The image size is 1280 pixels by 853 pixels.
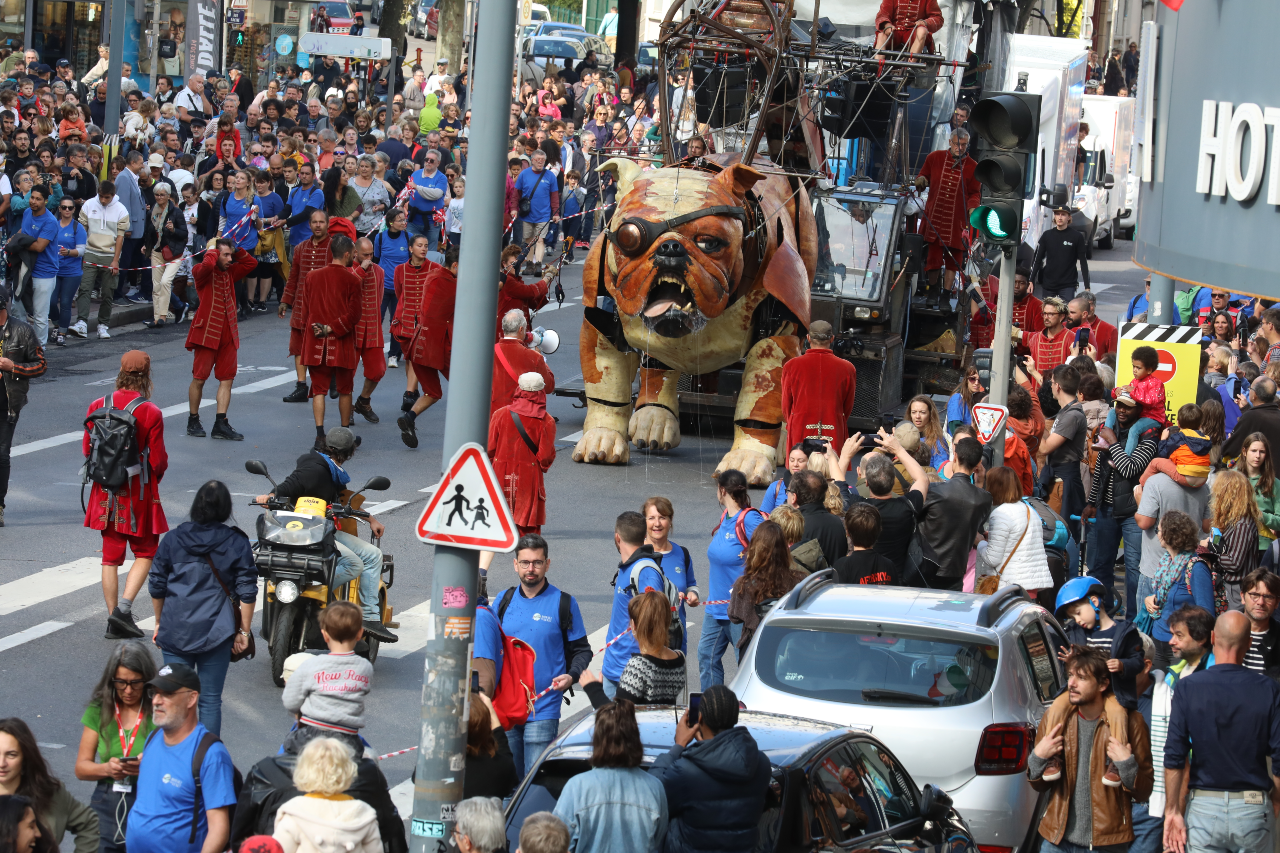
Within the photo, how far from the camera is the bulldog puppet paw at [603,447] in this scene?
643 inches

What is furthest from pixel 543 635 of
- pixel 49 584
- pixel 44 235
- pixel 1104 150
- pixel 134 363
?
pixel 1104 150

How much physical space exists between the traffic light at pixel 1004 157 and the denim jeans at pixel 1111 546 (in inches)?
90.0

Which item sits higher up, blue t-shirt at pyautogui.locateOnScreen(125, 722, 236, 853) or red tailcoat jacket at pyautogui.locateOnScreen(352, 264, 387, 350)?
red tailcoat jacket at pyautogui.locateOnScreen(352, 264, 387, 350)

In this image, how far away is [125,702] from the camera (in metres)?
6.89

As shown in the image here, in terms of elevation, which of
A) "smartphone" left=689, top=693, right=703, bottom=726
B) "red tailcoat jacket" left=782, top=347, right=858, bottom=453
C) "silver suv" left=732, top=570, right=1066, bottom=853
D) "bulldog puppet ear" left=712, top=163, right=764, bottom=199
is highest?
"bulldog puppet ear" left=712, top=163, right=764, bottom=199

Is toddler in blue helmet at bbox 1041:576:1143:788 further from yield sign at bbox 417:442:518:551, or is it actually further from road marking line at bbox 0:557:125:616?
road marking line at bbox 0:557:125:616

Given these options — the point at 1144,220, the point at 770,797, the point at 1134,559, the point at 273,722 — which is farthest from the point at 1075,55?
the point at 770,797

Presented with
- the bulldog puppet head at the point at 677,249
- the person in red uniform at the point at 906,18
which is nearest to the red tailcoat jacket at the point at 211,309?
the bulldog puppet head at the point at 677,249

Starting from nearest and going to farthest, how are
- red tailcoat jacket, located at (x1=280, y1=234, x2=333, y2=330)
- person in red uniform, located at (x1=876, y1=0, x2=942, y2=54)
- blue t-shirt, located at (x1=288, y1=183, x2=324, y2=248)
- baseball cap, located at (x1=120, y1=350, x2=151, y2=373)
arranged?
baseball cap, located at (x1=120, y1=350, x2=151, y2=373) → red tailcoat jacket, located at (x1=280, y1=234, x2=333, y2=330) → person in red uniform, located at (x1=876, y1=0, x2=942, y2=54) → blue t-shirt, located at (x1=288, y1=183, x2=324, y2=248)

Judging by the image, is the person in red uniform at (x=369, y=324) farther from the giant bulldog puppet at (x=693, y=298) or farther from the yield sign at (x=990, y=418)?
the yield sign at (x=990, y=418)

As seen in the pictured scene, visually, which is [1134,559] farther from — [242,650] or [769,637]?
[242,650]

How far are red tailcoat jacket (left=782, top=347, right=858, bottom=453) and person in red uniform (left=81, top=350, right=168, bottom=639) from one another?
549 cm

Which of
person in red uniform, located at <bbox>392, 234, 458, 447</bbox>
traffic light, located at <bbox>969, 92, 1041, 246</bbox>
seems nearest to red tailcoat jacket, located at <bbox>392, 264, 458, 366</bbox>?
person in red uniform, located at <bbox>392, 234, 458, 447</bbox>

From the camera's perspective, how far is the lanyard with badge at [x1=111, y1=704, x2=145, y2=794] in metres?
6.85
